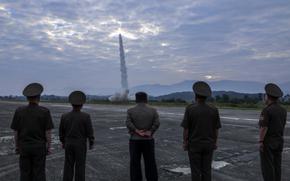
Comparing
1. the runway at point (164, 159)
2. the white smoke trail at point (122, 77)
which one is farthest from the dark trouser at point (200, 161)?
the white smoke trail at point (122, 77)

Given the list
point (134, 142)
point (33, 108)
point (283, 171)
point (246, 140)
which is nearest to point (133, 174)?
point (134, 142)

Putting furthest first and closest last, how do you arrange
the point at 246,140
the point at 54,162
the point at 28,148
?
the point at 246,140 < the point at 54,162 < the point at 28,148

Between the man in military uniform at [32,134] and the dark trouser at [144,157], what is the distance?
1749 mm

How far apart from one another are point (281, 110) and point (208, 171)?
5.43ft

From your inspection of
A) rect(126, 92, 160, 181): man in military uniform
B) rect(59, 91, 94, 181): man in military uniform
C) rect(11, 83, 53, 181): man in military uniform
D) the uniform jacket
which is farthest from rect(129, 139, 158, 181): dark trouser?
rect(11, 83, 53, 181): man in military uniform

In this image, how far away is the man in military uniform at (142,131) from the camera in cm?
872

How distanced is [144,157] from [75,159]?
134 cm

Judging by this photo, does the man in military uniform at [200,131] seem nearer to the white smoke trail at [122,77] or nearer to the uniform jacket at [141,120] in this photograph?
the uniform jacket at [141,120]

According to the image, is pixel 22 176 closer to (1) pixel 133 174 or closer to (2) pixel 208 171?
(1) pixel 133 174

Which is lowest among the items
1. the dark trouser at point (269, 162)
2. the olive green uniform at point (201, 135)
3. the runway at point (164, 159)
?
the runway at point (164, 159)

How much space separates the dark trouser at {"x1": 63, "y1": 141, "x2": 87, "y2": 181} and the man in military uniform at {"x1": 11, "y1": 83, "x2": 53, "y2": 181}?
0.59 metres

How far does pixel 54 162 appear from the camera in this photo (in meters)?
12.4

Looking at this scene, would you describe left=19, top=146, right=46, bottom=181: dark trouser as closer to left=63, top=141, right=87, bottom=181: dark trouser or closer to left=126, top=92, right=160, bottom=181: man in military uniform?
left=63, top=141, right=87, bottom=181: dark trouser

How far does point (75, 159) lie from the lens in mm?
8352
